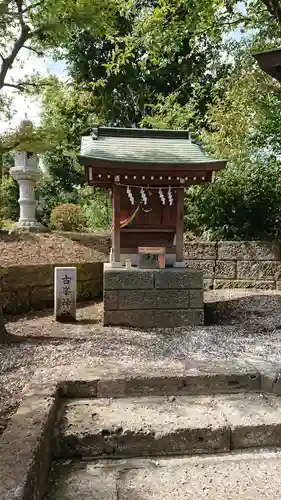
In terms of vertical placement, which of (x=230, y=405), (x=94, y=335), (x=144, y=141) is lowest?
(x=94, y=335)

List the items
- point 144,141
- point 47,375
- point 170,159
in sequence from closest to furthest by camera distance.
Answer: point 47,375, point 170,159, point 144,141

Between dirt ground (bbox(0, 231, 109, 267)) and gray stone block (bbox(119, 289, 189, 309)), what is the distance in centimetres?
235

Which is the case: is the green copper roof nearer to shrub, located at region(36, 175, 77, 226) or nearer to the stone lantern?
the stone lantern

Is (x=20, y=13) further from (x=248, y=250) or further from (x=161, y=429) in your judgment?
(x=248, y=250)

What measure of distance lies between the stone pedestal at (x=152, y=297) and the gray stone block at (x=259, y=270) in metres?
3.39

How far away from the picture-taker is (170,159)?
5879mm

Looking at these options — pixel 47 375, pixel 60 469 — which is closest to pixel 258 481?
pixel 60 469

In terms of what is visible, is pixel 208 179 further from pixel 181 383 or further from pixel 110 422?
pixel 110 422

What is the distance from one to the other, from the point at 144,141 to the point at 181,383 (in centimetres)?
469

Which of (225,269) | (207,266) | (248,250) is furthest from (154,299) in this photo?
(248,250)

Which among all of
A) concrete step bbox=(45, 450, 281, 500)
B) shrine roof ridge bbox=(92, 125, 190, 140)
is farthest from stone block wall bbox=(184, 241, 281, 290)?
concrete step bbox=(45, 450, 281, 500)

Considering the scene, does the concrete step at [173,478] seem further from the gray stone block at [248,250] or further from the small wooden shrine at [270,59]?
the gray stone block at [248,250]

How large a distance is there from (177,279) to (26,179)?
201 inches

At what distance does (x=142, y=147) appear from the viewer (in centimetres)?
636
